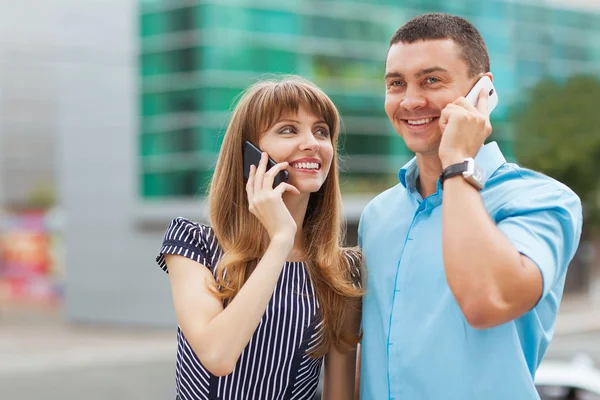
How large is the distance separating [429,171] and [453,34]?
0.43m

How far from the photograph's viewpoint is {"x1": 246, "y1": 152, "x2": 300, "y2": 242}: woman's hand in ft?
7.84

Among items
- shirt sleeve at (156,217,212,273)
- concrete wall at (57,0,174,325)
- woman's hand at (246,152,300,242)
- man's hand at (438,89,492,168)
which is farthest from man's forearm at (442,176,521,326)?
concrete wall at (57,0,174,325)

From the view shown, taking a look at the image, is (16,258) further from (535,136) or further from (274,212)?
(274,212)

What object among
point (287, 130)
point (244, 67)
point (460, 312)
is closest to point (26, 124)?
point (244, 67)

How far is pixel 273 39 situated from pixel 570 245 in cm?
1812

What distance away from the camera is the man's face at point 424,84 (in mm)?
2275

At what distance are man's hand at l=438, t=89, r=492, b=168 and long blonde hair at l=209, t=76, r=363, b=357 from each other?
2.21ft

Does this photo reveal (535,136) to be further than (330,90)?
Yes

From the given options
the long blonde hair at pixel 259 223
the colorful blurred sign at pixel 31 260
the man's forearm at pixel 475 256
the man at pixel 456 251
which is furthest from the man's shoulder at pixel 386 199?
the colorful blurred sign at pixel 31 260

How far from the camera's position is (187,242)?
8.45 ft

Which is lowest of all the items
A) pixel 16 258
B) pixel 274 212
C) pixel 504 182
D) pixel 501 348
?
pixel 16 258

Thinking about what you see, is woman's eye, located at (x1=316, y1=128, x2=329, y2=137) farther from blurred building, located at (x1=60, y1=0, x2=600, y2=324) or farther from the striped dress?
blurred building, located at (x1=60, y1=0, x2=600, y2=324)

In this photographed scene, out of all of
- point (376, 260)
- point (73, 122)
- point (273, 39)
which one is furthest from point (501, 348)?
point (73, 122)

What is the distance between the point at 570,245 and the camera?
2080mm
